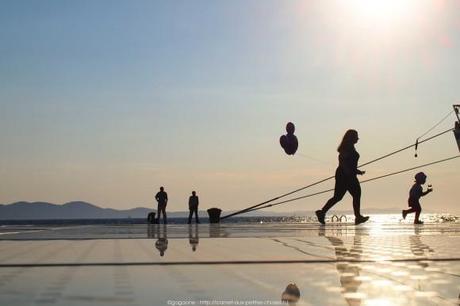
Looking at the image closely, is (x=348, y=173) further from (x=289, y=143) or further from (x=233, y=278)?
(x=233, y=278)

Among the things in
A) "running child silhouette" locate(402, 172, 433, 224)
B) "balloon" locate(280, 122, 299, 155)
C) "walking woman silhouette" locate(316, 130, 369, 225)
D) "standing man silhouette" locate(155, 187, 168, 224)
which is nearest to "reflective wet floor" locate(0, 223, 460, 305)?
"walking woman silhouette" locate(316, 130, 369, 225)

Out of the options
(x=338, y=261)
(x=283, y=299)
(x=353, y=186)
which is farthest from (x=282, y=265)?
(x=353, y=186)

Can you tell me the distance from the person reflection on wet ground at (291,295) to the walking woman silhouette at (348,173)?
15.4 meters

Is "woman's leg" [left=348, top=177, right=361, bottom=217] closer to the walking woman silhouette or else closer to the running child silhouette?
the walking woman silhouette

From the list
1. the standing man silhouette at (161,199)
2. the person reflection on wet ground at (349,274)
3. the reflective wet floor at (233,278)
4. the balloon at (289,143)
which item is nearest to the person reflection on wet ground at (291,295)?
the reflective wet floor at (233,278)

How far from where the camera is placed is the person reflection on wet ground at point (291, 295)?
3.60 m

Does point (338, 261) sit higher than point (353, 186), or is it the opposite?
point (353, 186)

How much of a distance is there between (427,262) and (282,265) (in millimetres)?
1245

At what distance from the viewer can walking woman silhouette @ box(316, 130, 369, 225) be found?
19422 mm

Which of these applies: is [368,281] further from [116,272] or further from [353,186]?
[353,186]

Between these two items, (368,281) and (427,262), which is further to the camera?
(427,262)

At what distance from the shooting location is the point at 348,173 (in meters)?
19.4

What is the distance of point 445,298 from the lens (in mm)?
3662

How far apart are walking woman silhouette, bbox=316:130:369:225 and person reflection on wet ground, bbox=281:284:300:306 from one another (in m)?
15.4
